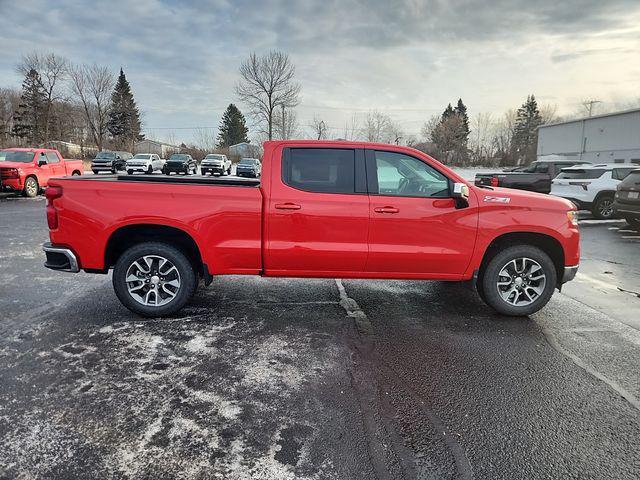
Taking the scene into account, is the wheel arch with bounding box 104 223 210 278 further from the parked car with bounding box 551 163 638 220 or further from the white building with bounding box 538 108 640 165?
the white building with bounding box 538 108 640 165

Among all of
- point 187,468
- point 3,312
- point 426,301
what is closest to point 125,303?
point 3,312

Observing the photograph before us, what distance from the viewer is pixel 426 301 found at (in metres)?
5.38

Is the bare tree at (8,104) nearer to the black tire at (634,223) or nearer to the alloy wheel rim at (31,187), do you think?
the alloy wheel rim at (31,187)

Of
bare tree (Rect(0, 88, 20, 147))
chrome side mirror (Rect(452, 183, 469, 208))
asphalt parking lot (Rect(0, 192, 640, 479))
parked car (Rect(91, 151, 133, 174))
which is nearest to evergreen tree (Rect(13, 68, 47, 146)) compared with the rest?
bare tree (Rect(0, 88, 20, 147))

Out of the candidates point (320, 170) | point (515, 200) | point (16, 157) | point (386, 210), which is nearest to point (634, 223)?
point (515, 200)

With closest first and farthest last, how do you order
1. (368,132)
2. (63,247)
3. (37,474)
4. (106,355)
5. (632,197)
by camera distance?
(37,474)
(106,355)
(63,247)
(632,197)
(368,132)

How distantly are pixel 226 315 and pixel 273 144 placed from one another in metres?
1.97

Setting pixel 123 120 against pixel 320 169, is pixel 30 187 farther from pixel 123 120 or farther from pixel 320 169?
pixel 123 120

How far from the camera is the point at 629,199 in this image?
10633 mm

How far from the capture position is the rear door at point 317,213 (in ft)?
14.5

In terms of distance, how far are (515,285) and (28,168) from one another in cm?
1791

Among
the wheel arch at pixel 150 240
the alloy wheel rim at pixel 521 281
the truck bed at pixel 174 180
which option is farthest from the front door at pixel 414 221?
the wheel arch at pixel 150 240

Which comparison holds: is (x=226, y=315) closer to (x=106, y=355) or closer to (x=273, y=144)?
(x=106, y=355)

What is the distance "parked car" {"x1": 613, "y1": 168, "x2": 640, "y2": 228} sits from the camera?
10438mm
